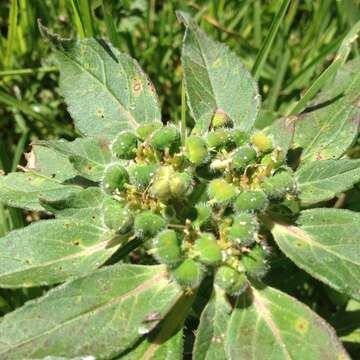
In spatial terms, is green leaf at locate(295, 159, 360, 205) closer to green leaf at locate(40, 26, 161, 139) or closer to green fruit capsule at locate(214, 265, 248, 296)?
green fruit capsule at locate(214, 265, 248, 296)

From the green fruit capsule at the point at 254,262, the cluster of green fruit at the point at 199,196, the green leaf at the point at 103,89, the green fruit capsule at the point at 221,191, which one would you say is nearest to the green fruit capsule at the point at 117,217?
the cluster of green fruit at the point at 199,196

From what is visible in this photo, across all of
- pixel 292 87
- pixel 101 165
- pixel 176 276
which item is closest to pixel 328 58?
pixel 292 87

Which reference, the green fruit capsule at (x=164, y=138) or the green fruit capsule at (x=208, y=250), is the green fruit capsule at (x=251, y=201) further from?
the green fruit capsule at (x=164, y=138)

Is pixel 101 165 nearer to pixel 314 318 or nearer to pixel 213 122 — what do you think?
pixel 213 122

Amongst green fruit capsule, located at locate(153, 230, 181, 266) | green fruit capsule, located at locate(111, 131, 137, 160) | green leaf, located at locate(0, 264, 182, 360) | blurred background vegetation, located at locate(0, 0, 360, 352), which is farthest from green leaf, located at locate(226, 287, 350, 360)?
blurred background vegetation, located at locate(0, 0, 360, 352)

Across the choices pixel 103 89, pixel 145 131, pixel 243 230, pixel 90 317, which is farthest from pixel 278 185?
pixel 103 89

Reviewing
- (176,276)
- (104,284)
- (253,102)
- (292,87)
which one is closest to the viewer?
(176,276)
